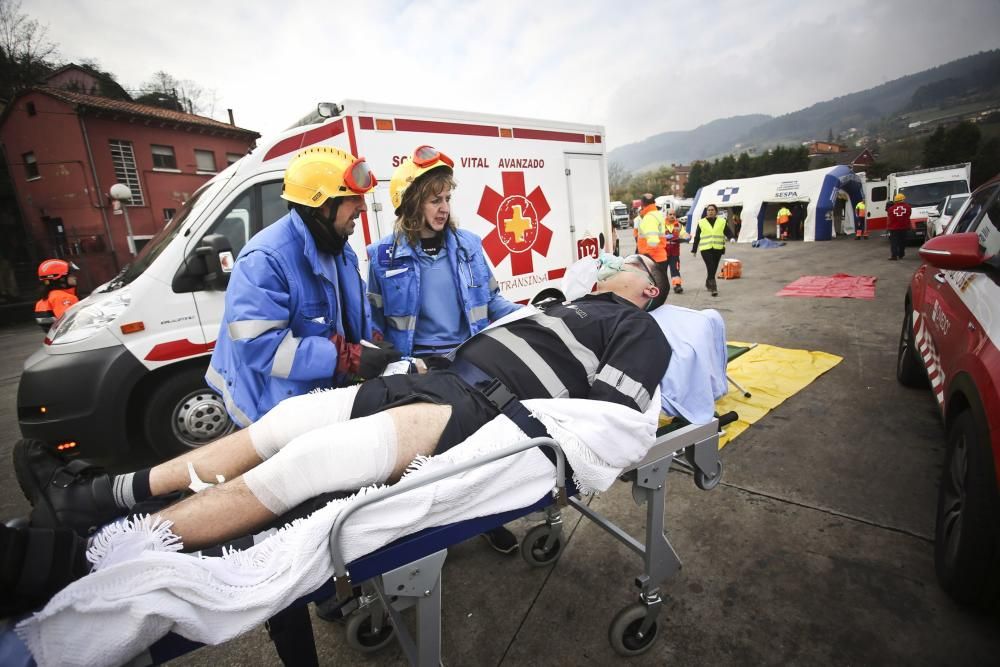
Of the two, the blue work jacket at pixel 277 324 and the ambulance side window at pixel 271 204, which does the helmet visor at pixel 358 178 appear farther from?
the ambulance side window at pixel 271 204

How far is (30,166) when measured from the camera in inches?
783

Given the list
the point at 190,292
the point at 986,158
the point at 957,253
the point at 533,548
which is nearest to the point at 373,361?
the point at 533,548

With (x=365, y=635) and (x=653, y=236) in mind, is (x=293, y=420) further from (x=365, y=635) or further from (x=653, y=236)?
(x=653, y=236)

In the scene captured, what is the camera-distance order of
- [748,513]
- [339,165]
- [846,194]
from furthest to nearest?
[846,194] < [748,513] < [339,165]

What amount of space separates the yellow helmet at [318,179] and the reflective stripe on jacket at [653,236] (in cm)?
649

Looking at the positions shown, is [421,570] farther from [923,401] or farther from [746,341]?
[746,341]

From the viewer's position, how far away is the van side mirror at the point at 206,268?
3076mm

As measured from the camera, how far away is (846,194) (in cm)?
1998

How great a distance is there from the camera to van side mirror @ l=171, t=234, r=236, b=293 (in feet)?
10.1

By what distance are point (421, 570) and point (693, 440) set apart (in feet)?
3.70

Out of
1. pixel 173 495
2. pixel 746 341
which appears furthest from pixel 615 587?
pixel 746 341

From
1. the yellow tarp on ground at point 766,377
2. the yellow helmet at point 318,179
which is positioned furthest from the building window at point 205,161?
the yellow tarp on ground at point 766,377

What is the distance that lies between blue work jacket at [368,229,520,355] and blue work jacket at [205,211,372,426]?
1.27ft

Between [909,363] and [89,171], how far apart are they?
25790 mm
